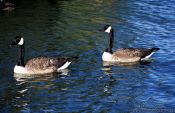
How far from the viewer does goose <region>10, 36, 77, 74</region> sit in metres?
29.0

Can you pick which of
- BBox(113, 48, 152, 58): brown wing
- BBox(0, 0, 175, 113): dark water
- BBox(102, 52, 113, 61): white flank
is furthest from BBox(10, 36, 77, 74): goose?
BBox(113, 48, 152, 58): brown wing

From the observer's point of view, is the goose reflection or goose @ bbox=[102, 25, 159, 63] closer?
the goose reflection

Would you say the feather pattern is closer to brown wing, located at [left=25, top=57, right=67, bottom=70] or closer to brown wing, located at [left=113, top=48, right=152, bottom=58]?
brown wing, located at [left=25, top=57, right=67, bottom=70]

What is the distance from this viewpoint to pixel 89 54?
32.5 metres

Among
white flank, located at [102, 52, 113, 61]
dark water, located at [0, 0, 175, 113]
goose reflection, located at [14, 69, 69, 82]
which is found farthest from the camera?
white flank, located at [102, 52, 113, 61]

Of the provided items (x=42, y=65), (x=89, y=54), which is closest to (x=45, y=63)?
(x=42, y=65)

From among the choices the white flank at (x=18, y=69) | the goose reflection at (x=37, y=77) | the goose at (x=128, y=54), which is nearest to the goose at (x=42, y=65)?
the white flank at (x=18, y=69)

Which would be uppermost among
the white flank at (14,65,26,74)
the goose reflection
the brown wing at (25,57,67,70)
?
the brown wing at (25,57,67,70)

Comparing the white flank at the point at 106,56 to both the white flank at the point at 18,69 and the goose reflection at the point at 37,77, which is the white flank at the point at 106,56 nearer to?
the goose reflection at the point at 37,77

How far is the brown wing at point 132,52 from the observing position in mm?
31562

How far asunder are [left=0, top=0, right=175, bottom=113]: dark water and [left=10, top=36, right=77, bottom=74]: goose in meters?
0.45

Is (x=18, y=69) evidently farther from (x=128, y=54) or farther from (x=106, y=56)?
(x=128, y=54)

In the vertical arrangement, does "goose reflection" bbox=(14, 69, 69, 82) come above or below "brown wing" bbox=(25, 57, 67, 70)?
below

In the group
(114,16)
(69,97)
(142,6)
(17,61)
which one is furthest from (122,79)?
(142,6)
